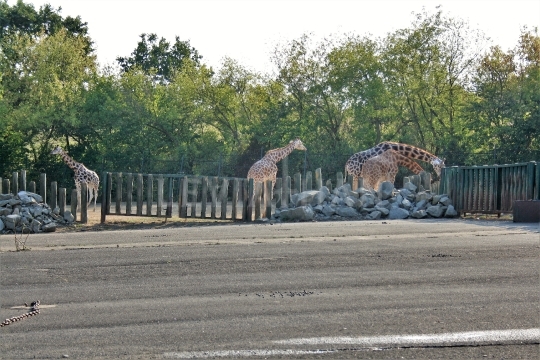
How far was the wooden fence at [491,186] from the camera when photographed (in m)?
23.1

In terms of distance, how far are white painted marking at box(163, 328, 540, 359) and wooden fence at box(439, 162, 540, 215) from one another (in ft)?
48.6

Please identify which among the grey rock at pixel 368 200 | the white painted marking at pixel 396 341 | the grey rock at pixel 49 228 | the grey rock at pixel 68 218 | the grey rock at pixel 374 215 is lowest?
the white painted marking at pixel 396 341

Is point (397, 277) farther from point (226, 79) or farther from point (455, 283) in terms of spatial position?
point (226, 79)

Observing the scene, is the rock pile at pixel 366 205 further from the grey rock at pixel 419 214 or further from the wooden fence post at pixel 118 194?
the wooden fence post at pixel 118 194

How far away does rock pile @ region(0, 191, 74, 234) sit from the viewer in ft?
71.7

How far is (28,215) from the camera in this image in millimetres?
22375

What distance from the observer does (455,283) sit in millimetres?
11492

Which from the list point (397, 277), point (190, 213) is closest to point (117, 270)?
point (397, 277)

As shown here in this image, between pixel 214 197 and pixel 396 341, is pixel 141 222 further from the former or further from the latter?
pixel 396 341

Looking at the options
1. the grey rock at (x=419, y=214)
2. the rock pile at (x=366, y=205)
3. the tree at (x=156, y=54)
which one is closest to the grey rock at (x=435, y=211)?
the rock pile at (x=366, y=205)

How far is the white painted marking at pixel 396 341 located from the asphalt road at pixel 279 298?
0.06 feet

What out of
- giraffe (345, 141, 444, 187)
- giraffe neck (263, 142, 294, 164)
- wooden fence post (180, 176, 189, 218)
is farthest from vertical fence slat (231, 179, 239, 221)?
giraffe neck (263, 142, 294, 164)

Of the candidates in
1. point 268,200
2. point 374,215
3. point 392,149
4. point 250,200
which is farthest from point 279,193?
point 392,149

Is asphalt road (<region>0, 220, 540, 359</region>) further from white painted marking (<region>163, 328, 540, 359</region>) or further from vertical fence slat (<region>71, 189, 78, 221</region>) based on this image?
vertical fence slat (<region>71, 189, 78, 221</region>)
